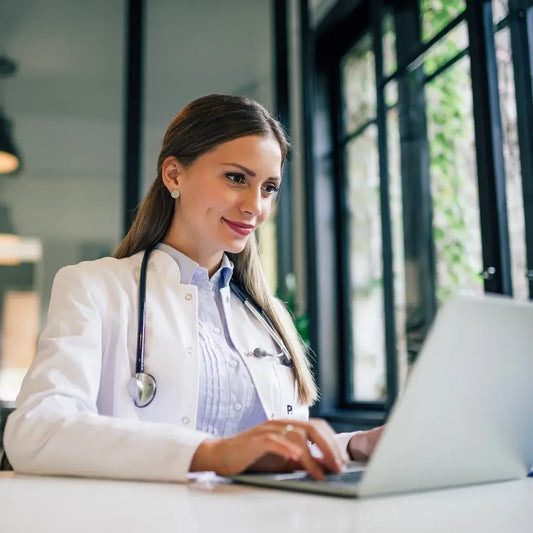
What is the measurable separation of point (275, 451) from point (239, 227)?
0.74m

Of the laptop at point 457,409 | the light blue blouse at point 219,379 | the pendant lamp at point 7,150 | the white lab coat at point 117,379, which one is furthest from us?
the pendant lamp at point 7,150

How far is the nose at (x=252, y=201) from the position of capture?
145 cm

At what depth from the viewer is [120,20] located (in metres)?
4.88

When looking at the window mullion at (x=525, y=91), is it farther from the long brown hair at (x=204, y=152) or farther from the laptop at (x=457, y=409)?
the laptop at (x=457, y=409)

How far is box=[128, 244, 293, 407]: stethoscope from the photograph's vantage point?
3.91 ft

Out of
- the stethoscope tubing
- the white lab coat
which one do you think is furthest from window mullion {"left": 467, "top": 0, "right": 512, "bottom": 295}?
the stethoscope tubing

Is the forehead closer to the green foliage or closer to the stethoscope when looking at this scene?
the stethoscope

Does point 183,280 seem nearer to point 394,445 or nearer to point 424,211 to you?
point 394,445

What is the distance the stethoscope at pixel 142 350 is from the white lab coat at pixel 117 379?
0.01m

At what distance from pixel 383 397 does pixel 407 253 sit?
93cm

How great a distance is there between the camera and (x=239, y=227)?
1479 millimetres

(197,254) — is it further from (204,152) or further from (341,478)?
(341,478)

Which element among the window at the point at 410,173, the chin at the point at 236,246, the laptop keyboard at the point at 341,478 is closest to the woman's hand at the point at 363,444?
the laptop keyboard at the point at 341,478

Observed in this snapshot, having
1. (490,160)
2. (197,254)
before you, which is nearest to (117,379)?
(197,254)
